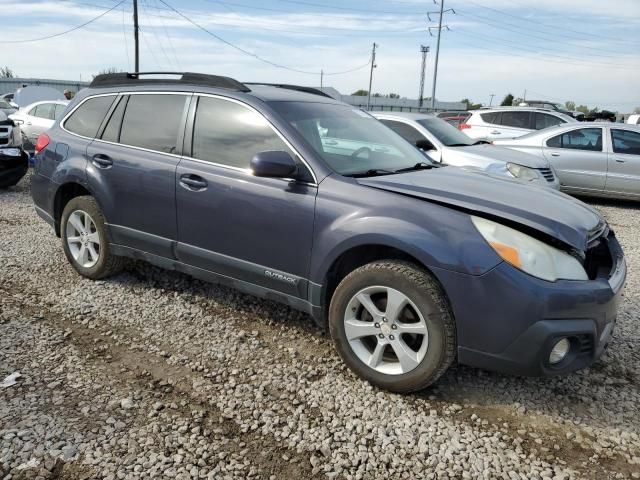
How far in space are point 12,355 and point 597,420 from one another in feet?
11.5

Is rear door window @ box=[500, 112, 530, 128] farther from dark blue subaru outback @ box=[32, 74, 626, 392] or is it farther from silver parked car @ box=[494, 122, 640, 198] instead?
dark blue subaru outback @ box=[32, 74, 626, 392]

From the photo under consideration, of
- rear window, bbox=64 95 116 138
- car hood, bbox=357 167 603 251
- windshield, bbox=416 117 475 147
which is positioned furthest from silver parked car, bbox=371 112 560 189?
rear window, bbox=64 95 116 138

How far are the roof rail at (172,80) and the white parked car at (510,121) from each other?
9.78 m

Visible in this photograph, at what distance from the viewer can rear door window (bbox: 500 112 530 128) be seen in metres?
12.7

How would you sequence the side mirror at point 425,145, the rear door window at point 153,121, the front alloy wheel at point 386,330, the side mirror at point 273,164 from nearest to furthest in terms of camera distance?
the front alloy wheel at point 386,330 < the side mirror at point 273,164 < the rear door window at point 153,121 < the side mirror at point 425,145

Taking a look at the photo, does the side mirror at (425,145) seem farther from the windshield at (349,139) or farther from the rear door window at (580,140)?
the rear door window at (580,140)

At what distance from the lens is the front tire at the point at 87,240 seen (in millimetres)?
4383

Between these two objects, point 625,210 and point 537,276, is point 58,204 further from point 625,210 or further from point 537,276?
point 625,210

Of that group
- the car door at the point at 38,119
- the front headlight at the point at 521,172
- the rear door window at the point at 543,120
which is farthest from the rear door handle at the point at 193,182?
the rear door window at the point at 543,120

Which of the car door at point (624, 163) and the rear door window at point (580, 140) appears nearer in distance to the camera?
the car door at point (624, 163)

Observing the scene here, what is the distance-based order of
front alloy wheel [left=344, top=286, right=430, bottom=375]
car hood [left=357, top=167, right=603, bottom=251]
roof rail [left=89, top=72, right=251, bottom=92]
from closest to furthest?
car hood [left=357, top=167, right=603, bottom=251] < front alloy wheel [left=344, top=286, right=430, bottom=375] < roof rail [left=89, top=72, right=251, bottom=92]

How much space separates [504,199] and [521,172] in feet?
16.3

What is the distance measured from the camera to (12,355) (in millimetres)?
3299

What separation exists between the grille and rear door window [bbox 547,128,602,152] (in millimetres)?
2092
